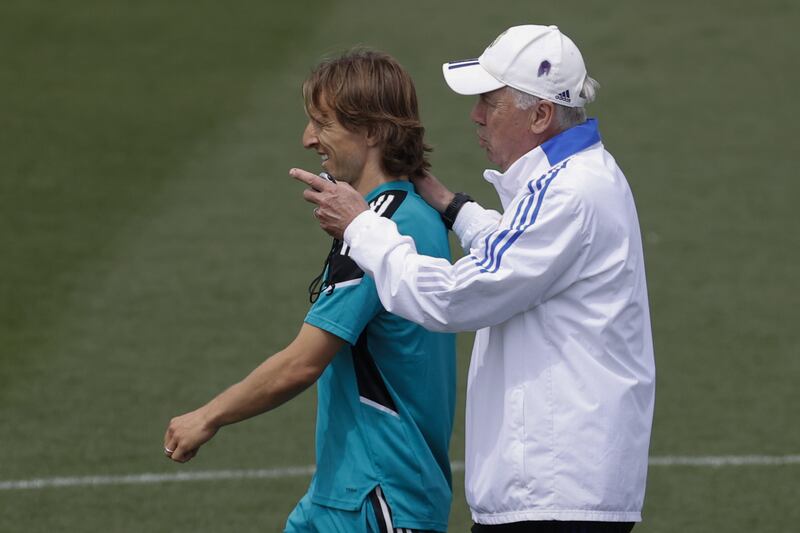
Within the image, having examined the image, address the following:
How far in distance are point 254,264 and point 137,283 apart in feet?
2.73

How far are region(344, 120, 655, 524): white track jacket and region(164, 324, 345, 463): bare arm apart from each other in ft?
1.08

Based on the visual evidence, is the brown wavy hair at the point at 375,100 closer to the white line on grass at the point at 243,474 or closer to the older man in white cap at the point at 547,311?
the older man in white cap at the point at 547,311

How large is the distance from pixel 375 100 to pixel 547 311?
837 mm

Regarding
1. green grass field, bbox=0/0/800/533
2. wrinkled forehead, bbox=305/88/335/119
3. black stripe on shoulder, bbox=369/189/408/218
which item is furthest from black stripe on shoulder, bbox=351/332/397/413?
green grass field, bbox=0/0/800/533

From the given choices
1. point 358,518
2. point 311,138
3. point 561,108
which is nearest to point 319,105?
point 311,138

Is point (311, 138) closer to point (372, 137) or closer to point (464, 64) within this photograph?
point (372, 137)

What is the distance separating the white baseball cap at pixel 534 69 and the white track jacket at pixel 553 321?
18 centimetres

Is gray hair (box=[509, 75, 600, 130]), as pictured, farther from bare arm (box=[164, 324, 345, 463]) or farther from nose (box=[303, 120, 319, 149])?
bare arm (box=[164, 324, 345, 463])

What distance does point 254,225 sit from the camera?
10.7 m

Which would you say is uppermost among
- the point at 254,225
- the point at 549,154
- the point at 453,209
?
the point at 549,154

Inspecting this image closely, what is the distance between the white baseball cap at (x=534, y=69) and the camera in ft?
13.4

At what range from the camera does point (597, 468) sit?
3.93 metres

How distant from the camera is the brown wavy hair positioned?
4.31 m

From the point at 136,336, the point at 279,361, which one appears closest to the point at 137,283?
the point at 136,336
